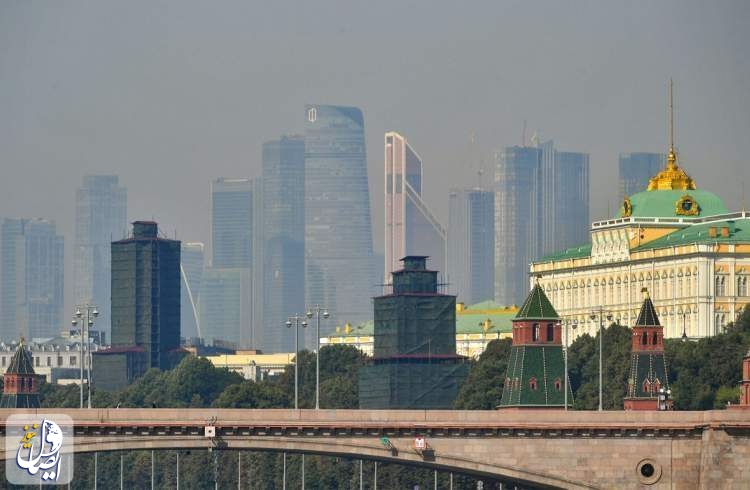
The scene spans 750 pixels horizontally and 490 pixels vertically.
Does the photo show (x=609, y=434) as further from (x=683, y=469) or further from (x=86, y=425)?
(x=86, y=425)

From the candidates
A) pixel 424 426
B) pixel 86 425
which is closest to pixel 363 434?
pixel 424 426

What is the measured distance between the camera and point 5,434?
171250 mm

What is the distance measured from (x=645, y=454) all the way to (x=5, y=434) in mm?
34524

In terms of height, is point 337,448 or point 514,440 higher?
point 514,440

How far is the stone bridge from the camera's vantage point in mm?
174125

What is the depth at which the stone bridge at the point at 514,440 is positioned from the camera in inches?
6855

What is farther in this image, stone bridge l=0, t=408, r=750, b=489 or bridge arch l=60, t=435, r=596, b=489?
stone bridge l=0, t=408, r=750, b=489

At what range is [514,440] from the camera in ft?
579

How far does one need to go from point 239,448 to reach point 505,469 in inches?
577

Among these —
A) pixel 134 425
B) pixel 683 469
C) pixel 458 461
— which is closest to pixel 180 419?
pixel 134 425

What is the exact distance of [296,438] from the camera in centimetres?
17450

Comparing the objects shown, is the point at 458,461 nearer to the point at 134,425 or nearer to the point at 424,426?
the point at 424,426

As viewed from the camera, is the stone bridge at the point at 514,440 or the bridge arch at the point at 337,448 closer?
the bridge arch at the point at 337,448

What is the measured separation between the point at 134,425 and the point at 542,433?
22190 millimetres
